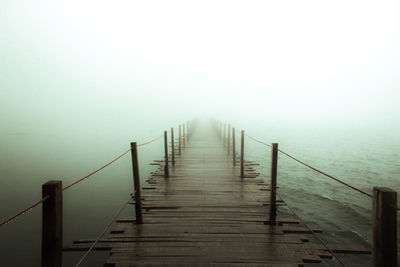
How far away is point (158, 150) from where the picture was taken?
28.3 m

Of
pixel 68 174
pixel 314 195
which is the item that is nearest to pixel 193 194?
pixel 314 195

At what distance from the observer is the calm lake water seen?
26.6 ft

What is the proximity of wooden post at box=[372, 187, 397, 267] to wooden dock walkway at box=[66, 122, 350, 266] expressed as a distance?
57.6 inches

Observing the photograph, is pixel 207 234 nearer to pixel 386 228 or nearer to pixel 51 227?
pixel 51 227

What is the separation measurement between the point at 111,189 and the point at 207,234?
1091 cm

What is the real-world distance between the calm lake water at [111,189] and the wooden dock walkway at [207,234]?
2801 mm

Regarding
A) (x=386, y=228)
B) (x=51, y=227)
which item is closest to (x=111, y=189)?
(x=51, y=227)

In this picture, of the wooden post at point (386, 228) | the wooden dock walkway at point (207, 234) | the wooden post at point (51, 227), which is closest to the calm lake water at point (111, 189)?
the wooden dock walkway at point (207, 234)

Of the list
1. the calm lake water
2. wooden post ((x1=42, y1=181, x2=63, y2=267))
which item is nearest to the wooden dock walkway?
wooden post ((x1=42, y1=181, x2=63, y2=267))

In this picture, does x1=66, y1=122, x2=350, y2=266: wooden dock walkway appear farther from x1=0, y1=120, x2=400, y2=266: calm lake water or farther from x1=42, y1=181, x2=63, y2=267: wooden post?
x1=0, y1=120, x2=400, y2=266: calm lake water

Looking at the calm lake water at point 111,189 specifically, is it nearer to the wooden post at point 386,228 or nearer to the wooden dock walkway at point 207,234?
the wooden dock walkway at point 207,234

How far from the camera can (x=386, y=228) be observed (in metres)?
2.25

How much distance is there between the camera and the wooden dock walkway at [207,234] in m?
3.61

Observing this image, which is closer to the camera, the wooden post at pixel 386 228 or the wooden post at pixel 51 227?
the wooden post at pixel 386 228
